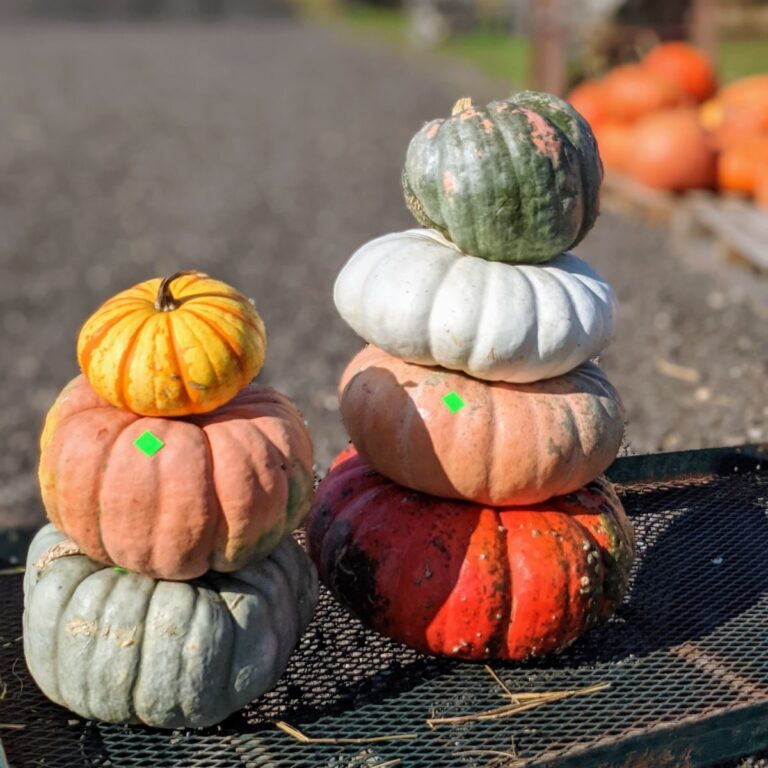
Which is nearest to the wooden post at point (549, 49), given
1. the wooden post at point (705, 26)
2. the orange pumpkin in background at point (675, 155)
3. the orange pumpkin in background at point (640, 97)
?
the orange pumpkin in background at point (640, 97)

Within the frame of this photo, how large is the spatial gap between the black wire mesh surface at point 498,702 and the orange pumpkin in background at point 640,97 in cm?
639

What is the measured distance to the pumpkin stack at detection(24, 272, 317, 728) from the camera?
7.63ft

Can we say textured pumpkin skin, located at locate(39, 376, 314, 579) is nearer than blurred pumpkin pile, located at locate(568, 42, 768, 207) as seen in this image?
Yes

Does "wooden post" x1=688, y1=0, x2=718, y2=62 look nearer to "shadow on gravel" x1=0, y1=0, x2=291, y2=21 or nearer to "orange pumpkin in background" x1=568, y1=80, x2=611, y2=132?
"orange pumpkin in background" x1=568, y1=80, x2=611, y2=132

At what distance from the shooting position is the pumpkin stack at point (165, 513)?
233 cm

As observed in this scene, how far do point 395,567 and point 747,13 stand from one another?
15.6 m

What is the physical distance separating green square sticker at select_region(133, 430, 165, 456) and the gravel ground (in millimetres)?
2454

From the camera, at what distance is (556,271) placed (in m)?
2.70

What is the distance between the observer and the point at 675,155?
26.0ft

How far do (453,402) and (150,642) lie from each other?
0.90 metres

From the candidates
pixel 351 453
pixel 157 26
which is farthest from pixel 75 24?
pixel 351 453

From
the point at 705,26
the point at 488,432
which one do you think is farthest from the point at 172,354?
the point at 705,26

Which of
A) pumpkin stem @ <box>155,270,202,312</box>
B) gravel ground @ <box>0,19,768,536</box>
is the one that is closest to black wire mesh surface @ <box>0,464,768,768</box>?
pumpkin stem @ <box>155,270,202,312</box>

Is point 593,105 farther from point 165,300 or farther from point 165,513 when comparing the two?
point 165,513
